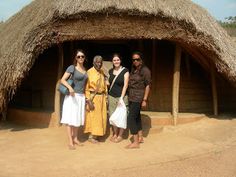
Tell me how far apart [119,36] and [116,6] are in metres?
0.66

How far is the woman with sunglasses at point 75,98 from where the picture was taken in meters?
6.11

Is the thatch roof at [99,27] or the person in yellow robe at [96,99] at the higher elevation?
the thatch roof at [99,27]

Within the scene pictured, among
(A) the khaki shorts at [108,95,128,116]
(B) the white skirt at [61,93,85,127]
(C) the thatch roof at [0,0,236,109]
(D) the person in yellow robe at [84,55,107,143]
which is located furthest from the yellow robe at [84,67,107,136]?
(C) the thatch roof at [0,0,236,109]

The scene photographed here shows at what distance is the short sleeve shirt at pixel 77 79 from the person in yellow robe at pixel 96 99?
0.60ft

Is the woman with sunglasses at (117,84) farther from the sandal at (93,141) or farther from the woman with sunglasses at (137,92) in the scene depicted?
the sandal at (93,141)

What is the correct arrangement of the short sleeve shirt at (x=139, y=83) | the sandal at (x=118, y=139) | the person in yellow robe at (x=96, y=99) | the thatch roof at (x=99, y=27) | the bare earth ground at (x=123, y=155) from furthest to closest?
the thatch roof at (x=99, y=27) < the sandal at (x=118, y=139) < the person in yellow robe at (x=96, y=99) < the short sleeve shirt at (x=139, y=83) < the bare earth ground at (x=123, y=155)

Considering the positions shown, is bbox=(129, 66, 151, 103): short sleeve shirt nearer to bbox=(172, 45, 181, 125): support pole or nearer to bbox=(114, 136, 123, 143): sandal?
bbox=(114, 136, 123, 143): sandal

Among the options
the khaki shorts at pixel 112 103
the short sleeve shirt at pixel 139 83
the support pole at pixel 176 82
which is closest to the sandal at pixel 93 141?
the khaki shorts at pixel 112 103

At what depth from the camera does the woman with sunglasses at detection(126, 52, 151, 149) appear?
20.7ft

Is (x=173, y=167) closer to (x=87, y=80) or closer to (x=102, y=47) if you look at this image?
(x=87, y=80)

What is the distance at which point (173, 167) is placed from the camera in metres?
5.34

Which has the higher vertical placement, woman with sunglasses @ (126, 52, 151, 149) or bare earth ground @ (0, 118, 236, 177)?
woman with sunglasses @ (126, 52, 151, 149)

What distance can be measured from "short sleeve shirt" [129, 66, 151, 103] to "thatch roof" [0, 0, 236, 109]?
1328mm

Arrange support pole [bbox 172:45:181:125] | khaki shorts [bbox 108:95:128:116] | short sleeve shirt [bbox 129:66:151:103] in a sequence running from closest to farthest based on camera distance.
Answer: short sleeve shirt [bbox 129:66:151:103]
khaki shorts [bbox 108:95:128:116]
support pole [bbox 172:45:181:125]
